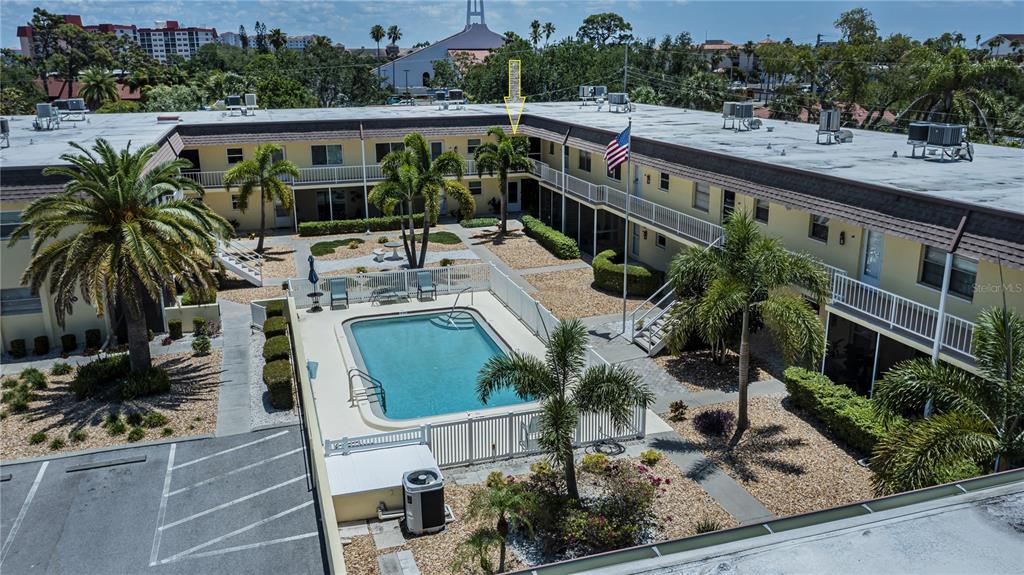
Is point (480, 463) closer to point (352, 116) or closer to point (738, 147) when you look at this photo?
point (738, 147)

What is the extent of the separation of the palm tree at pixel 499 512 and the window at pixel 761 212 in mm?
13947

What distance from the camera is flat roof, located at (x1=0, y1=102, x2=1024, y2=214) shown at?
63.1 feet

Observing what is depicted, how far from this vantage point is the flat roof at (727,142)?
757 inches

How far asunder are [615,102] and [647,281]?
17.0 metres

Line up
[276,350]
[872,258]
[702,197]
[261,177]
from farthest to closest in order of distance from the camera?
[261,177] < [702,197] < [276,350] < [872,258]

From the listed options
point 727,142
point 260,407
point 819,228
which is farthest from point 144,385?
point 727,142

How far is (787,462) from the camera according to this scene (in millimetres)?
16422

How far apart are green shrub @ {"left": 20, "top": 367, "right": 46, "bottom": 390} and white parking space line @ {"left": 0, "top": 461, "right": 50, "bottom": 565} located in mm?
4334

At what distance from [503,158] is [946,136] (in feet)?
61.8

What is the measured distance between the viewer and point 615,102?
41.7m

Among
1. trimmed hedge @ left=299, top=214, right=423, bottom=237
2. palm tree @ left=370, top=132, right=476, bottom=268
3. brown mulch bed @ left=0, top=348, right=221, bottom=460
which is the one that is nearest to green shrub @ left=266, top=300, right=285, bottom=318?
brown mulch bed @ left=0, top=348, right=221, bottom=460

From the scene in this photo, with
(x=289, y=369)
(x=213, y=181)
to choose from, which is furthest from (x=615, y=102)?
(x=289, y=369)

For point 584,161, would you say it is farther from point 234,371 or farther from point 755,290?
point 755,290

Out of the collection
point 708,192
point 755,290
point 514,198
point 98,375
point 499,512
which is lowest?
point 98,375
